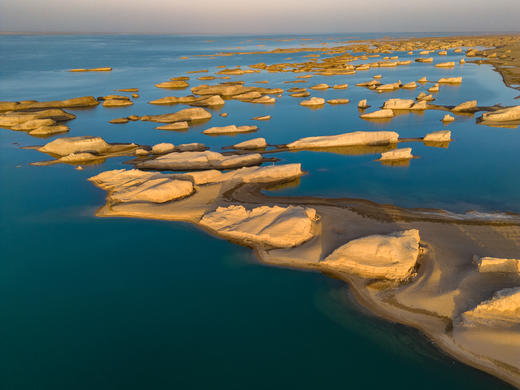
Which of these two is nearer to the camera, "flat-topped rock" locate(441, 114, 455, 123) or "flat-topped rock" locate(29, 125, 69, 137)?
"flat-topped rock" locate(29, 125, 69, 137)

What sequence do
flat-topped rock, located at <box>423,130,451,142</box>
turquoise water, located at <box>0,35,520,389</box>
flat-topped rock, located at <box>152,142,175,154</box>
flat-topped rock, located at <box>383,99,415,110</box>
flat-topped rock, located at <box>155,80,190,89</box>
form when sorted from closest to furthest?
turquoise water, located at <box>0,35,520,389</box> → flat-topped rock, located at <box>152,142,175,154</box> → flat-topped rock, located at <box>423,130,451,142</box> → flat-topped rock, located at <box>383,99,415,110</box> → flat-topped rock, located at <box>155,80,190,89</box>

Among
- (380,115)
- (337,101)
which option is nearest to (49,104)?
(337,101)

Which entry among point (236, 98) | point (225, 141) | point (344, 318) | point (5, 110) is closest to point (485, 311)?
point (344, 318)

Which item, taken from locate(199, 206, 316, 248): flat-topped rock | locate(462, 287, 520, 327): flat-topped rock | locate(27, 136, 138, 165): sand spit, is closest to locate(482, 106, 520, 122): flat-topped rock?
locate(199, 206, 316, 248): flat-topped rock

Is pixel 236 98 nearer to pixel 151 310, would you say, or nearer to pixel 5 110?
pixel 5 110

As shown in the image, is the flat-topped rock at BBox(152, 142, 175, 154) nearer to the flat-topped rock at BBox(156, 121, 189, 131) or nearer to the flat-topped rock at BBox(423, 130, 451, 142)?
the flat-topped rock at BBox(156, 121, 189, 131)

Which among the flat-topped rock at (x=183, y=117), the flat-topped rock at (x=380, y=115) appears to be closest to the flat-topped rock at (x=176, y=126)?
the flat-topped rock at (x=183, y=117)
